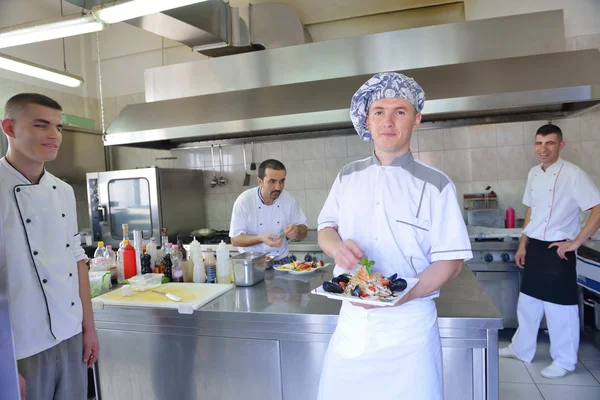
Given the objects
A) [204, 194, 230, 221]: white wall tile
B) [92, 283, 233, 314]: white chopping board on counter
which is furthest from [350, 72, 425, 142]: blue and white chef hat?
[204, 194, 230, 221]: white wall tile

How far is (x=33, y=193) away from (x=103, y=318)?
0.82 m

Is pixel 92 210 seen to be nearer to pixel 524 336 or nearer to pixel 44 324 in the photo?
pixel 44 324

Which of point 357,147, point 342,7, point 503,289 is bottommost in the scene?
point 503,289

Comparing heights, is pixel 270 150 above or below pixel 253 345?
above

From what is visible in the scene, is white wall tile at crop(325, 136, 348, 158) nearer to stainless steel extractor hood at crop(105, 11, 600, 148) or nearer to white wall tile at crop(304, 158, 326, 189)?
white wall tile at crop(304, 158, 326, 189)

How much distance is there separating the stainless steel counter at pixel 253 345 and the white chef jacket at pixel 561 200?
4.09ft

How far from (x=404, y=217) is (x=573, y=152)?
134 inches

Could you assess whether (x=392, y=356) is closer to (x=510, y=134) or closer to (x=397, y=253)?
(x=397, y=253)

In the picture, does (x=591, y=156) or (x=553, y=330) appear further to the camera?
(x=591, y=156)

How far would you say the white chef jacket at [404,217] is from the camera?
4.45 ft

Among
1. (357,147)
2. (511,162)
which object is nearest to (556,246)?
Result: (511,162)

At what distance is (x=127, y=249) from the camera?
257cm

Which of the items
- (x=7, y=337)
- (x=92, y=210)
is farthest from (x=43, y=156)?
(x=92, y=210)

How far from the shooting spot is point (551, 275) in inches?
118
